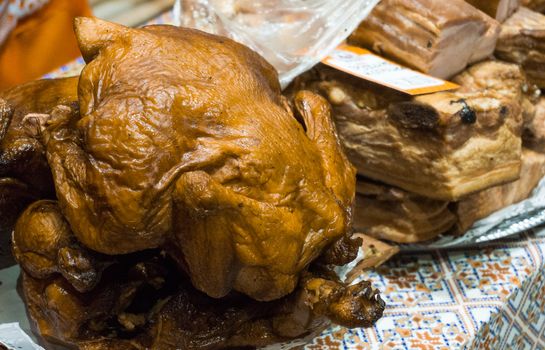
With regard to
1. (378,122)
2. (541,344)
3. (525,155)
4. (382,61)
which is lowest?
(541,344)

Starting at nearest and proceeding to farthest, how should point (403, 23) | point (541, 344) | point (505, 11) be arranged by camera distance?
point (403, 23), point (541, 344), point (505, 11)

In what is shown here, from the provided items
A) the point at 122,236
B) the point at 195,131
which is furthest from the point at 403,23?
the point at 122,236

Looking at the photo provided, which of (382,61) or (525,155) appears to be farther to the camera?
(525,155)

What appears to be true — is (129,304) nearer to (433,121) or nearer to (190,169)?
(190,169)

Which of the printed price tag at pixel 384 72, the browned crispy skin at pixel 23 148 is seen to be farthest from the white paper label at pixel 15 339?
the printed price tag at pixel 384 72

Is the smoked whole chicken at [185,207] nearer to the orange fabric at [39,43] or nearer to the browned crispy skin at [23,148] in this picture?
the browned crispy skin at [23,148]

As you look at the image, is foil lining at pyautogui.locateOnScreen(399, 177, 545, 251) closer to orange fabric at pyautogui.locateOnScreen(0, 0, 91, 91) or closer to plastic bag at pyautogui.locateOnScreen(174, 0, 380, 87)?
plastic bag at pyautogui.locateOnScreen(174, 0, 380, 87)

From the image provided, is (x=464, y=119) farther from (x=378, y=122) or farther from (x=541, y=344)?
(x=541, y=344)

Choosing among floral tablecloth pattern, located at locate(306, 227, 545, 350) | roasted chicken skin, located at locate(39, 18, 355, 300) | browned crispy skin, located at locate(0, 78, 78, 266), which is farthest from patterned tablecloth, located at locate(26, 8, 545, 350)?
browned crispy skin, located at locate(0, 78, 78, 266)

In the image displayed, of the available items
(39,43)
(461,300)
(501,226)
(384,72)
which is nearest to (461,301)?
(461,300)
